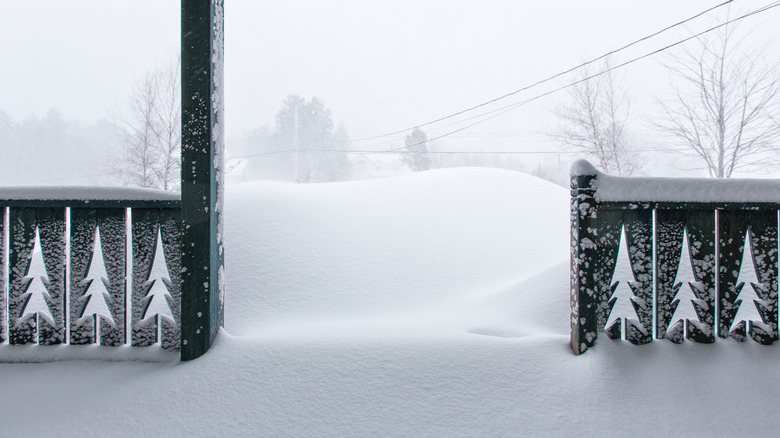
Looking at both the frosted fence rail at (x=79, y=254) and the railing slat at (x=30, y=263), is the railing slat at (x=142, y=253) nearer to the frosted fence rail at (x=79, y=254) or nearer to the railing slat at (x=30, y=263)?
the frosted fence rail at (x=79, y=254)

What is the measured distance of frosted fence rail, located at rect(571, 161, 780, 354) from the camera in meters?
1.97

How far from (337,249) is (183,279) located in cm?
216

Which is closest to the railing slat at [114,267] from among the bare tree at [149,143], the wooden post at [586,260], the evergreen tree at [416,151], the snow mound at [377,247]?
the snow mound at [377,247]

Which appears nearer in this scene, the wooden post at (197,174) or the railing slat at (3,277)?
the wooden post at (197,174)

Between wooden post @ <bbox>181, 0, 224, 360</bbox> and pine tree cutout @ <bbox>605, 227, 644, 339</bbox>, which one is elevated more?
wooden post @ <bbox>181, 0, 224, 360</bbox>

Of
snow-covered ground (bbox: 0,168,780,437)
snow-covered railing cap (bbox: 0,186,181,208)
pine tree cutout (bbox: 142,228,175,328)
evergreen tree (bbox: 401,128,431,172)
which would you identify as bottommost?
snow-covered ground (bbox: 0,168,780,437)

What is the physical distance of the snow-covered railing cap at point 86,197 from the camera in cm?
212

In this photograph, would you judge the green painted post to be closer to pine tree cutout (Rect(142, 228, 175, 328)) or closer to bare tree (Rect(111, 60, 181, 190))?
pine tree cutout (Rect(142, 228, 175, 328))

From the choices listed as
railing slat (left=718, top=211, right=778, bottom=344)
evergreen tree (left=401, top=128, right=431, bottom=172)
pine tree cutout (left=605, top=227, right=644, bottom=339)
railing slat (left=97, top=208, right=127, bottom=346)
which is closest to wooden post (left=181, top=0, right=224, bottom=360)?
railing slat (left=97, top=208, right=127, bottom=346)

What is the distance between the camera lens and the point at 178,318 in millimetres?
2096

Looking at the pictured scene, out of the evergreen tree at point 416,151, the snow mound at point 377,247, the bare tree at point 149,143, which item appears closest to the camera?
the snow mound at point 377,247

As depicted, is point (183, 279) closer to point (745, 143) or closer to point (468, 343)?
point (468, 343)

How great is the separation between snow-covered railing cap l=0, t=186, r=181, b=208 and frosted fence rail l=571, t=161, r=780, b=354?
2032mm

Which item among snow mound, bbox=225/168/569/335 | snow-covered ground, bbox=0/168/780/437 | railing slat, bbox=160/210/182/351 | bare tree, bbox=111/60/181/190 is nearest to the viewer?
snow-covered ground, bbox=0/168/780/437
